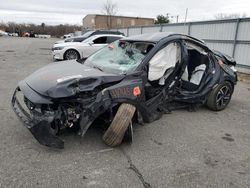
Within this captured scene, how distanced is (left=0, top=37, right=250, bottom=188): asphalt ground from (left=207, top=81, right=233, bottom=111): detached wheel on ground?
77cm

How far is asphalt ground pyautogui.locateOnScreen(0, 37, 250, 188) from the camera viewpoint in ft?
9.76

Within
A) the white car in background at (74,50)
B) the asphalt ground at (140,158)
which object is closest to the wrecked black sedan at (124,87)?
the asphalt ground at (140,158)

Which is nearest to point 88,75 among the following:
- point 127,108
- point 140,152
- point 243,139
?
point 127,108

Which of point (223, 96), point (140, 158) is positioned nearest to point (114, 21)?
point (223, 96)

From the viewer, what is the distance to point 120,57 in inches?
184

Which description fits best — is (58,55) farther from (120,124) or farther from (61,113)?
(120,124)

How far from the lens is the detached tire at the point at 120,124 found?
11.8ft

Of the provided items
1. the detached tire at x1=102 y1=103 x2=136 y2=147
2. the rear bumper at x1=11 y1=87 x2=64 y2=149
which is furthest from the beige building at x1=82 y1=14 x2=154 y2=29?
the rear bumper at x1=11 y1=87 x2=64 y2=149

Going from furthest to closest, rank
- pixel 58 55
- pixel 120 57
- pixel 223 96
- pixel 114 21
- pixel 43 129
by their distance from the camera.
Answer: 1. pixel 114 21
2. pixel 58 55
3. pixel 223 96
4. pixel 120 57
5. pixel 43 129

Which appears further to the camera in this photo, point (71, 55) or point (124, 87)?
point (71, 55)

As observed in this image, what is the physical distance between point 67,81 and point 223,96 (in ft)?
12.2

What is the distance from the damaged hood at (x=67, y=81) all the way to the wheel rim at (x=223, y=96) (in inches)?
109

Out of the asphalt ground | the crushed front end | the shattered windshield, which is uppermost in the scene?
the shattered windshield

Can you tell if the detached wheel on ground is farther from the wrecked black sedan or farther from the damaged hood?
the damaged hood
